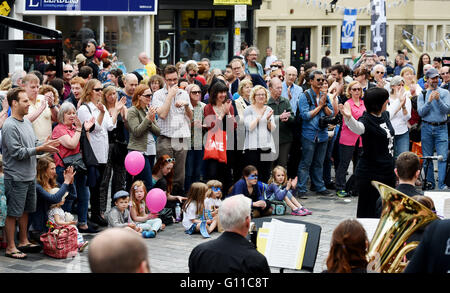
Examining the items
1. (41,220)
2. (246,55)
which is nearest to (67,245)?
(41,220)

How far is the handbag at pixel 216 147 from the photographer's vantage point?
11648mm

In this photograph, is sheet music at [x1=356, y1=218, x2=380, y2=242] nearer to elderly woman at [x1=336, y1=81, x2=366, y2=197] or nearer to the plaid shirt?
the plaid shirt

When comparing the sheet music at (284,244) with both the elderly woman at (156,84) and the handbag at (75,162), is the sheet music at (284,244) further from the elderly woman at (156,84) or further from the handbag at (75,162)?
the elderly woman at (156,84)

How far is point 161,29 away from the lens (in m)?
24.3

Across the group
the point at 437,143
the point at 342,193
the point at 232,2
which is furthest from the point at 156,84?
the point at 232,2

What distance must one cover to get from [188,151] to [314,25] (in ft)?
67.3

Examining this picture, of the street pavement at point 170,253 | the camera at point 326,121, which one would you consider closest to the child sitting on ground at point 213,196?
the street pavement at point 170,253

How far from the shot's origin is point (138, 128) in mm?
10797

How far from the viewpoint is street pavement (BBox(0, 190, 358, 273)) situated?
28.3 feet

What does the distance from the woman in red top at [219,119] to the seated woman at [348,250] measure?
6.57m

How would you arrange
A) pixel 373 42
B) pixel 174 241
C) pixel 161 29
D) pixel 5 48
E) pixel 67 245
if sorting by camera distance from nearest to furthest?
1. pixel 67 245
2. pixel 174 241
3. pixel 5 48
4. pixel 373 42
5. pixel 161 29

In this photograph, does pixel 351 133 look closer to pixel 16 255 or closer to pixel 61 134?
pixel 61 134

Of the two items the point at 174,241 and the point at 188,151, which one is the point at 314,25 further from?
the point at 174,241

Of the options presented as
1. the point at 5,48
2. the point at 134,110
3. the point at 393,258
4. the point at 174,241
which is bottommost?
the point at 174,241
